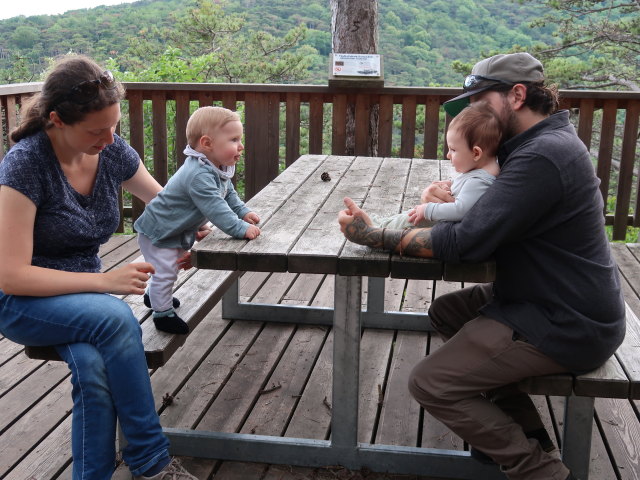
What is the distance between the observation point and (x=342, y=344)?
2436 millimetres

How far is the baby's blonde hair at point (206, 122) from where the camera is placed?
2.36 meters

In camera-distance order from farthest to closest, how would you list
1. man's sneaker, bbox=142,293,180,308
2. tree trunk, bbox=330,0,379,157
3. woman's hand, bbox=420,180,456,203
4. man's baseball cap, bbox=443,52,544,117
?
tree trunk, bbox=330,0,379,157, man's sneaker, bbox=142,293,180,308, woman's hand, bbox=420,180,456,203, man's baseball cap, bbox=443,52,544,117

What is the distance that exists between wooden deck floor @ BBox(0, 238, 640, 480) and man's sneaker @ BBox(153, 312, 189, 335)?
0.47 meters

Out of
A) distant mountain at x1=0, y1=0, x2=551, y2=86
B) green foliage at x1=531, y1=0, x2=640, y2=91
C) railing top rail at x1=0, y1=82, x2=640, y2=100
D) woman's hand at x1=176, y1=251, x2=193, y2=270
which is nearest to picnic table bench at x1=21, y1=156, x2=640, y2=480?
woman's hand at x1=176, y1=251, x2=193, y2=270

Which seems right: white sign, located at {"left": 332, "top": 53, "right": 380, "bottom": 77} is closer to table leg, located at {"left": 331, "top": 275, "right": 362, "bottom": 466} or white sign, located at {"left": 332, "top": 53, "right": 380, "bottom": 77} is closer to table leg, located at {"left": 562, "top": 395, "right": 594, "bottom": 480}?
table leg, located at {"left": 331, "top": 275, "right": 362, "bottom": 466}

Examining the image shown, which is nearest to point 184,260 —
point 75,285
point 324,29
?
point 75,285

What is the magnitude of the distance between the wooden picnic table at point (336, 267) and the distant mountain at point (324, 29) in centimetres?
1944

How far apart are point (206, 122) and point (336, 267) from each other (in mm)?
632

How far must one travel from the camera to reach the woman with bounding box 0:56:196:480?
2.07 meters

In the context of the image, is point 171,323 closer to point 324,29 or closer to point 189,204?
point 189,204

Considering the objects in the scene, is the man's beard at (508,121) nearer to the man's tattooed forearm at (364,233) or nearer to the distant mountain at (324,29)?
the man's tattooed forearm at (364,233)

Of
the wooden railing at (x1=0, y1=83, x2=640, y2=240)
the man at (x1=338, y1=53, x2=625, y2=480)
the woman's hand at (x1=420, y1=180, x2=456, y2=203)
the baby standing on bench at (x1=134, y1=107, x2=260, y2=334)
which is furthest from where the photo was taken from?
the wooden railing at (x1=0, y1=83, x2=640, y2=240)

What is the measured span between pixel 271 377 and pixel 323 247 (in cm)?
115

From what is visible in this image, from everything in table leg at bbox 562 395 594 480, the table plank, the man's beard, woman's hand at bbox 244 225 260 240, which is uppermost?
the man's beard
